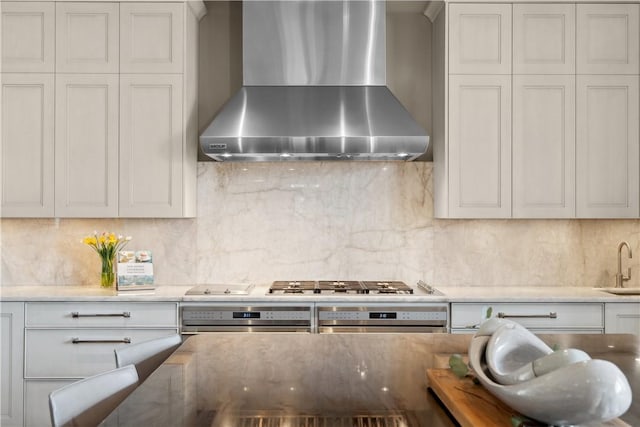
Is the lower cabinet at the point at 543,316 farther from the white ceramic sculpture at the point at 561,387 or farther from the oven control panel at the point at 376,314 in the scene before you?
the white ceramic sculpture at the point at 561,387

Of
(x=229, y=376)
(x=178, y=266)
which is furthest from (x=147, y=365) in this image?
(x=178, y=266)

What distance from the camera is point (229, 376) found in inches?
50.1

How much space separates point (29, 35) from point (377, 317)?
2.76 meters

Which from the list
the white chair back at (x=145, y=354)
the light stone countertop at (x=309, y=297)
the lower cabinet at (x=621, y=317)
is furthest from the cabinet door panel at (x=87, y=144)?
the lower cabinet at (x=621, y=317)

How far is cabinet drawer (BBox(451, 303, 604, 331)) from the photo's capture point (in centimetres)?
293

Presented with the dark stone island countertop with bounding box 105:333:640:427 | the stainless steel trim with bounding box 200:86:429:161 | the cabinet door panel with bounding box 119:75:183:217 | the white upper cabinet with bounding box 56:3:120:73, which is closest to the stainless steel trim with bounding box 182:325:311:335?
the cabinet door panel with bounding box 119:75:183:217

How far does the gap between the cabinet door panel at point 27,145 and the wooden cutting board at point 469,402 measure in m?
2.83

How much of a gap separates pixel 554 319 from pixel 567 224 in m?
0.88

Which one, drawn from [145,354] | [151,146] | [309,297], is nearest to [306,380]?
[145,354]

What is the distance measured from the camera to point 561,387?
821 mm

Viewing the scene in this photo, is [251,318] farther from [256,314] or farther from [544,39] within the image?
[544,39]

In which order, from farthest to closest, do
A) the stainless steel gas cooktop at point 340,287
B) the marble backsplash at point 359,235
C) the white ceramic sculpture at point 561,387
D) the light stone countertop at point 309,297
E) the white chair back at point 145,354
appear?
the marble backsplash at point 359,235 < the stainless steel gas cooktop at point 340,287 < the light stone countertop at point 309,297 < the white chair back at point 145,354 < the white ceramic sculpture at point 561,387

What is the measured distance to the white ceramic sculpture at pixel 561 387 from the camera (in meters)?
0.80

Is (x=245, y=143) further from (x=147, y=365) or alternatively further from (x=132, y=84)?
(x=147, y=365)
